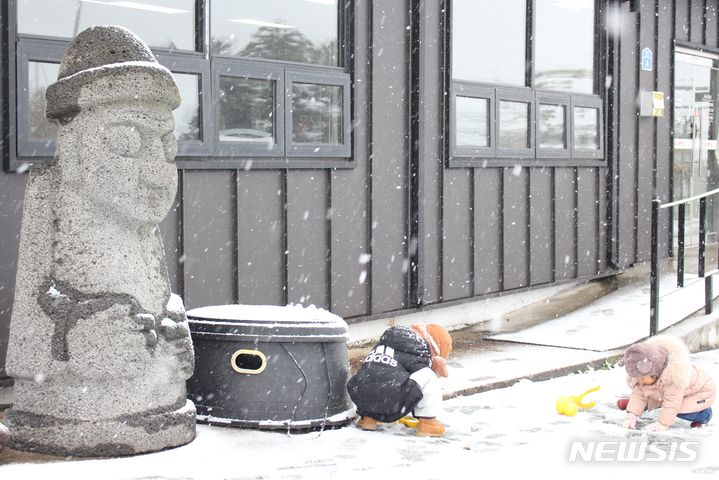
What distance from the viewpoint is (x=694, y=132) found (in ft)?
Answer: 45.4

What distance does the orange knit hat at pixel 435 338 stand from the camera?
6.17 m

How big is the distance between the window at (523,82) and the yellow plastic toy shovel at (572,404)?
10.0ft

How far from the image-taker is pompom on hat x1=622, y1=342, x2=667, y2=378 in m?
6.16

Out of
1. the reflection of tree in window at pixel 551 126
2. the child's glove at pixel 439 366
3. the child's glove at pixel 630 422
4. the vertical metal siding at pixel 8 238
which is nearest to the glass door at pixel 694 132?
the reflection of tree in window at pixel 551 126

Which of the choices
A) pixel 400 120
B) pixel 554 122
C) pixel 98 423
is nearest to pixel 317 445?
pixel 98 423

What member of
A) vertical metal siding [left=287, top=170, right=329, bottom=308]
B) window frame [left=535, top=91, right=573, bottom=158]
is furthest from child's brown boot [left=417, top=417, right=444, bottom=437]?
window frame [left=535, top=91, right=573, bottom=158]

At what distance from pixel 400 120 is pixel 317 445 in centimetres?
386

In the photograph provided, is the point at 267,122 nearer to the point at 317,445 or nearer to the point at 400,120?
the point at 400,120

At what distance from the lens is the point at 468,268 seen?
9.66 m

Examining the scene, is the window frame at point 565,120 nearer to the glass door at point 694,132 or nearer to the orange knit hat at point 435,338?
the glass door at point 694,132

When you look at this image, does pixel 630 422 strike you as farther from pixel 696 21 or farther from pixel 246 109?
pixel 696 21

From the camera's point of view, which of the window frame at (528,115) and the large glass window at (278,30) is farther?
the window frame at (528,115)

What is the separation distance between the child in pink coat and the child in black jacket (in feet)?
4.02

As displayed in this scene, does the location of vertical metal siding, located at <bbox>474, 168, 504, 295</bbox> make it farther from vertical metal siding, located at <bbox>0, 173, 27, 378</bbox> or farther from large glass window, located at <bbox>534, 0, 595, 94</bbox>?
vertical metal siding, located at <bbox>0, 173, 27, 378</bbox>
